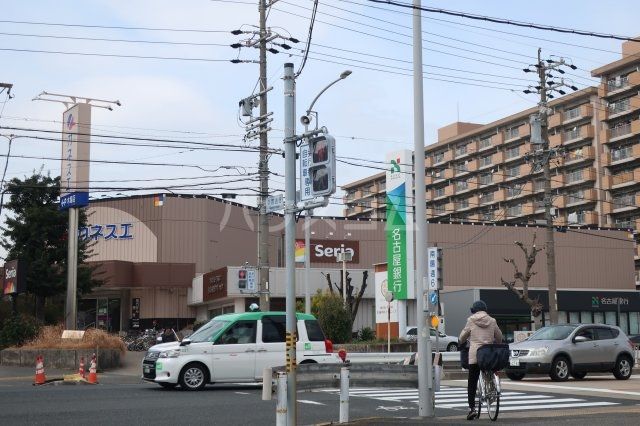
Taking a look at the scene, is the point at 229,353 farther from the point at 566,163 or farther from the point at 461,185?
the point at 461,185

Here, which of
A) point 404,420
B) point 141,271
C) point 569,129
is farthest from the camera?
point 569,129

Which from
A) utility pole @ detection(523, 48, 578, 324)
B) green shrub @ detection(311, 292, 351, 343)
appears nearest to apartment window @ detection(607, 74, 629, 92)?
utility pole @ detection(523, 48, 578, 324)

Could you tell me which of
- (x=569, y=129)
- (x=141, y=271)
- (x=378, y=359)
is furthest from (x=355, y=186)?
(x=378, y=359)

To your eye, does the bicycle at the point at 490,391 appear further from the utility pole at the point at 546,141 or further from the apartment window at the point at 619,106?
the apartment window at the point at 619,106

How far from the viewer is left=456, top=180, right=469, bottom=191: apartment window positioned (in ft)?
347

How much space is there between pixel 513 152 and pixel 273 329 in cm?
7999

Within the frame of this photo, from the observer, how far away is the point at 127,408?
16156mm

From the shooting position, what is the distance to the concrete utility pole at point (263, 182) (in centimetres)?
3108

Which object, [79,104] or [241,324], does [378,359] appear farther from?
[79,104]

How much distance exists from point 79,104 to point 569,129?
6498 centimetres

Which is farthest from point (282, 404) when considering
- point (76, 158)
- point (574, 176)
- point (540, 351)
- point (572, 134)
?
point (574, 176)

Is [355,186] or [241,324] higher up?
[355,186]

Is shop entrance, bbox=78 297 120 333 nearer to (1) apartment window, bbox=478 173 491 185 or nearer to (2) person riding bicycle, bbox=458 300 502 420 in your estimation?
(2) person riding bicycle, bbox=458 300 502 420

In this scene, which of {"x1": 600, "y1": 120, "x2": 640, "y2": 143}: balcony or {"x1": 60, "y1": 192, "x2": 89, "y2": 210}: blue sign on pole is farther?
{"x1": 600, "y1": 120, "x2": 640, "y2": 143}: balcony
